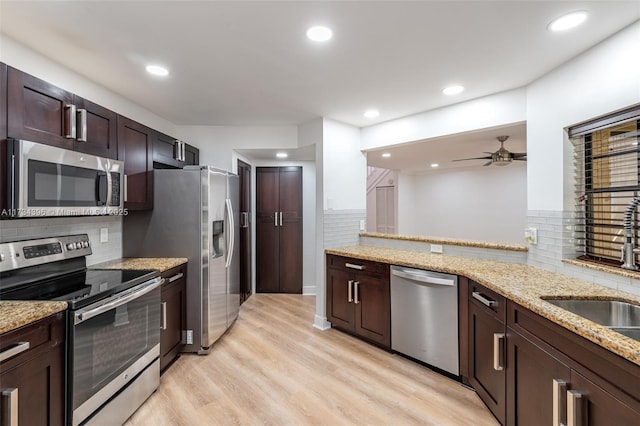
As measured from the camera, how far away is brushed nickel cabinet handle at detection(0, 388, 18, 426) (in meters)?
1.20

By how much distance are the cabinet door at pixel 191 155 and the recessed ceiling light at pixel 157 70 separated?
1.20m

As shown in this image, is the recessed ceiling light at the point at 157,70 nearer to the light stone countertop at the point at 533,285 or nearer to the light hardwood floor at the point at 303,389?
the light stone countertop at the point at 533,285

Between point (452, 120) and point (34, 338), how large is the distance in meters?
3.39

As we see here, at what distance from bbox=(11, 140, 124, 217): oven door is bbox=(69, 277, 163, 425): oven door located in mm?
624

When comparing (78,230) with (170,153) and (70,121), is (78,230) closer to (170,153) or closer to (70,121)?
(70,121)

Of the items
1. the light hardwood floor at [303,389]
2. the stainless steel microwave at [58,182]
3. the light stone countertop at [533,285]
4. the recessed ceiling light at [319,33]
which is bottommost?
the light hardwood floor at [303,389]

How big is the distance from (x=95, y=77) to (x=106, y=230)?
4.10 feet

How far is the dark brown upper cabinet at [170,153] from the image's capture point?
2863 mm

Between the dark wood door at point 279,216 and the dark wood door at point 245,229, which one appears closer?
the dark wood door at point 245,229

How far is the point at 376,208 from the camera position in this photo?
8.41 meters

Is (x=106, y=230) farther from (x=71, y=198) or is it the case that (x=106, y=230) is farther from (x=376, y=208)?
(x=376, y=208)

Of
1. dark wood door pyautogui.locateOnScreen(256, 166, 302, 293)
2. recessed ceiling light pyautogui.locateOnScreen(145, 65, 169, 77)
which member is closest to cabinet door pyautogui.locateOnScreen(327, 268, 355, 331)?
dark wood door pyautogui.locateOnScreen(256, 166, 302, 293)

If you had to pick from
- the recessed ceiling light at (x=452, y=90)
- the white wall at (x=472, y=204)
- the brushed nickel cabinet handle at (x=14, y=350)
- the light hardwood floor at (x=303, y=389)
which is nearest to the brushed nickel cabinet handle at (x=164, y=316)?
the light hardwood floor at (x=303, y=389)

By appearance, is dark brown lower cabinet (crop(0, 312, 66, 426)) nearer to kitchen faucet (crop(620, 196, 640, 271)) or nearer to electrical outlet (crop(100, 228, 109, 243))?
electrical outlet (crop(100, 228, 109, 243))
